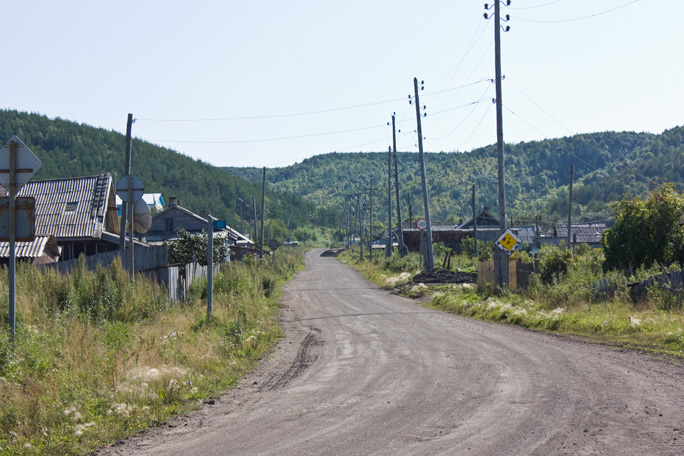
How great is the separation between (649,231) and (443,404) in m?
17.0

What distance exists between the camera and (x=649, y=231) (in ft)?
72.9

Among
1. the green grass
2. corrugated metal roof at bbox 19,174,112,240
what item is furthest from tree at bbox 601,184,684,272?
corrugated metal roof at bbox 19,174,112,240

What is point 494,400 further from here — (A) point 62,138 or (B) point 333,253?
(A) point 62,138

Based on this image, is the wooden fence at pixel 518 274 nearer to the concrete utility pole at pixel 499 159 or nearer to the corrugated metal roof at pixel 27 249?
the concrete utility pole at pixel 499 159

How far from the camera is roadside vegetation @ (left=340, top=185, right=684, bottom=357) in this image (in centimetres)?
1429

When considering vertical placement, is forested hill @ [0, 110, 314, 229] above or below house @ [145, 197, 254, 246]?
above

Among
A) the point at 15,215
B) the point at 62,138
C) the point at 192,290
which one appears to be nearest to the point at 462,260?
the point at 192,290

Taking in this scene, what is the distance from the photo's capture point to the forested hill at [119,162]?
4582 inches

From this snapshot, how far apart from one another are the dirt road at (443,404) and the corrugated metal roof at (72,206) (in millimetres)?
22094

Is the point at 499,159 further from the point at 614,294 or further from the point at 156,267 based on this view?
the point at 156,267

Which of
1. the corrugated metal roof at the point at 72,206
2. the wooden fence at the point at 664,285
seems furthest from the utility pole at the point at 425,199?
the wooden fence at the point at 664,285

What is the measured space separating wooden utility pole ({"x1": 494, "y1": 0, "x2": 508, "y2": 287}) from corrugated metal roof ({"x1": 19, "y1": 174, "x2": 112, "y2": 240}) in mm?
19493

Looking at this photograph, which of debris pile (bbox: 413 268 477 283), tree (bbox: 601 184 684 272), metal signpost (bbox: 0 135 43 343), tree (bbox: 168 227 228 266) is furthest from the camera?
debris pile (bbox: 413 268 477 283)

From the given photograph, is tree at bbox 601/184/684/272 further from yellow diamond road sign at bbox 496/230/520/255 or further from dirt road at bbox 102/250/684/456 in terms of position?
dirt road at bbox 102/250/684/456
